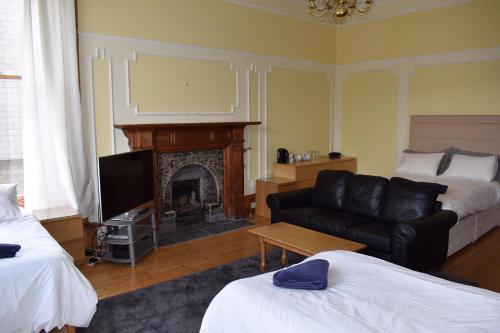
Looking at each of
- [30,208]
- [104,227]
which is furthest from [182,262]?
[30,208]

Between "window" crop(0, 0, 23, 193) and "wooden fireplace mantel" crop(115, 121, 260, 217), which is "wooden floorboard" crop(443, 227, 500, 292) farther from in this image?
"window" crop(0, 0, 23, 193)

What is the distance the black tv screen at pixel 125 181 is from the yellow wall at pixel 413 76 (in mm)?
3860

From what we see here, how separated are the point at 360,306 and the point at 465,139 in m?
4.61

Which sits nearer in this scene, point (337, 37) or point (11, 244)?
point (11, 244)

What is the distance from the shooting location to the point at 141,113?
15.5ft

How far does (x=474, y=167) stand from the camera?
5145mm

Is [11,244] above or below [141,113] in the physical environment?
below

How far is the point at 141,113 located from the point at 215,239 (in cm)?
174

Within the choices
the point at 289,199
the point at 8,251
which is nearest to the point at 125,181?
the point at 8,251

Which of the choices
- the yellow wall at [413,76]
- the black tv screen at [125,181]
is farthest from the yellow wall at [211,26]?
the black tv screen at [125,181]

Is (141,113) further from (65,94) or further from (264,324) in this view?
(264,324)

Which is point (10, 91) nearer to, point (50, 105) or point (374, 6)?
point (50, 105)

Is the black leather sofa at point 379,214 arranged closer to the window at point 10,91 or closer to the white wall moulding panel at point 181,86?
the white wall moulding panel at point 181,86

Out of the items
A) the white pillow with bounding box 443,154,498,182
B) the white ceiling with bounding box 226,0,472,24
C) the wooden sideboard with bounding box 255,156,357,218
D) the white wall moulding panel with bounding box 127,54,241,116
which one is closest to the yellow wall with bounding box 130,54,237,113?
the white wall moulding panel with bounding box 127,54,241,116
